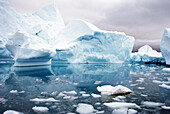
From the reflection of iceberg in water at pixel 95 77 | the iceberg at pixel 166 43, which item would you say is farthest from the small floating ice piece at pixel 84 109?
the iceberg at pixel 166 43

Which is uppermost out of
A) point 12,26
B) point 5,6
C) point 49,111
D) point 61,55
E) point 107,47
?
point 5,6

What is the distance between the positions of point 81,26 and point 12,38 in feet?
31.3

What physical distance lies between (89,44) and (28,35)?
9.01 meters

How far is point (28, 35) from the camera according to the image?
12.2 metres

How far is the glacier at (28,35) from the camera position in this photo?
38.4 feet

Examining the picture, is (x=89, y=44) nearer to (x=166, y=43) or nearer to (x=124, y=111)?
(x=166, y=43)

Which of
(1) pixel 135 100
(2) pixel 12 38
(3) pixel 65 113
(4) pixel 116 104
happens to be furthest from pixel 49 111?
(2) pixel 12 38

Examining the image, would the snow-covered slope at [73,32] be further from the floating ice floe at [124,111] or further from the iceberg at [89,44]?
the floating ice floe at [124,111]

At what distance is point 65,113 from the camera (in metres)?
2.39

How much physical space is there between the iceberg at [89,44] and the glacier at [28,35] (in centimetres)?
253

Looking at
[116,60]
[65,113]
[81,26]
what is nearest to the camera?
[65,113]

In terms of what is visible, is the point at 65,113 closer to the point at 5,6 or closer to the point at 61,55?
the point at 61,55

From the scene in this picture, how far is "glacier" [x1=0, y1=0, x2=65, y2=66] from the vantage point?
11708 millimetres

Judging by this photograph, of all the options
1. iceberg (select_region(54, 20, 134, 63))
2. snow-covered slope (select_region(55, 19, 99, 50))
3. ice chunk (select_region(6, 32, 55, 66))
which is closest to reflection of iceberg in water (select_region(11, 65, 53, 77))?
ice chunk (select_region(6, 32, 55, 66))
